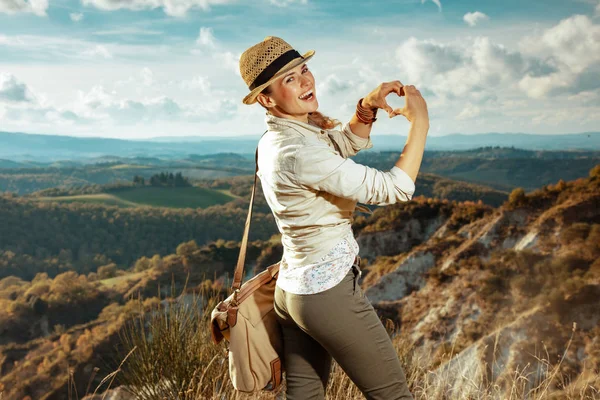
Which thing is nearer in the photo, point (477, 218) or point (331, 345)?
point (331, 345)

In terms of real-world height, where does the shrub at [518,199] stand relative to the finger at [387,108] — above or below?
below

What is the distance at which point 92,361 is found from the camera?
126 ft

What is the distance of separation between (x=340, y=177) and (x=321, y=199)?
144 mm

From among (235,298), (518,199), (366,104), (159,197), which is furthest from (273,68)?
(159,197)

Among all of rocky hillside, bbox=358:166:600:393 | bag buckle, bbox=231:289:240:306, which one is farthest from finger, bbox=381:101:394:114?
rocky hillside, bbox=358:166:600:393

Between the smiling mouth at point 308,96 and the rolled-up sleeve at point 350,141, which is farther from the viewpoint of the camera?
the rolled-up sleeve at point 350,141

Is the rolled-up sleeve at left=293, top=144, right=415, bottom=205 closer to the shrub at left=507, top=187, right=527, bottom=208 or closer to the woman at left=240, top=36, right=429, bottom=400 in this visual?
the woman at left=240, top=36, right=429, bottom=400

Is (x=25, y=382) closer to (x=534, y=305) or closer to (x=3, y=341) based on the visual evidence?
(x=3, y=341)

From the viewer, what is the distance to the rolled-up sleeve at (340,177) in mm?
1468

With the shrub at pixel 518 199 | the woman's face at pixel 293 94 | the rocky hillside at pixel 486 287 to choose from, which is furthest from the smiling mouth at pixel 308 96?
the shrub at pixel 518 199

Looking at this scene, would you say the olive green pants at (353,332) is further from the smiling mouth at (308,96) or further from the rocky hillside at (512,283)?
the rocky hillside at (512,283)

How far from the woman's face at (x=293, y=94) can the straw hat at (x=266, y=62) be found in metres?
0.03

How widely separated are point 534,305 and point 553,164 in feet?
349

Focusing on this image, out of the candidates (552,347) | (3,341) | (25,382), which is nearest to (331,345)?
(552,347)
